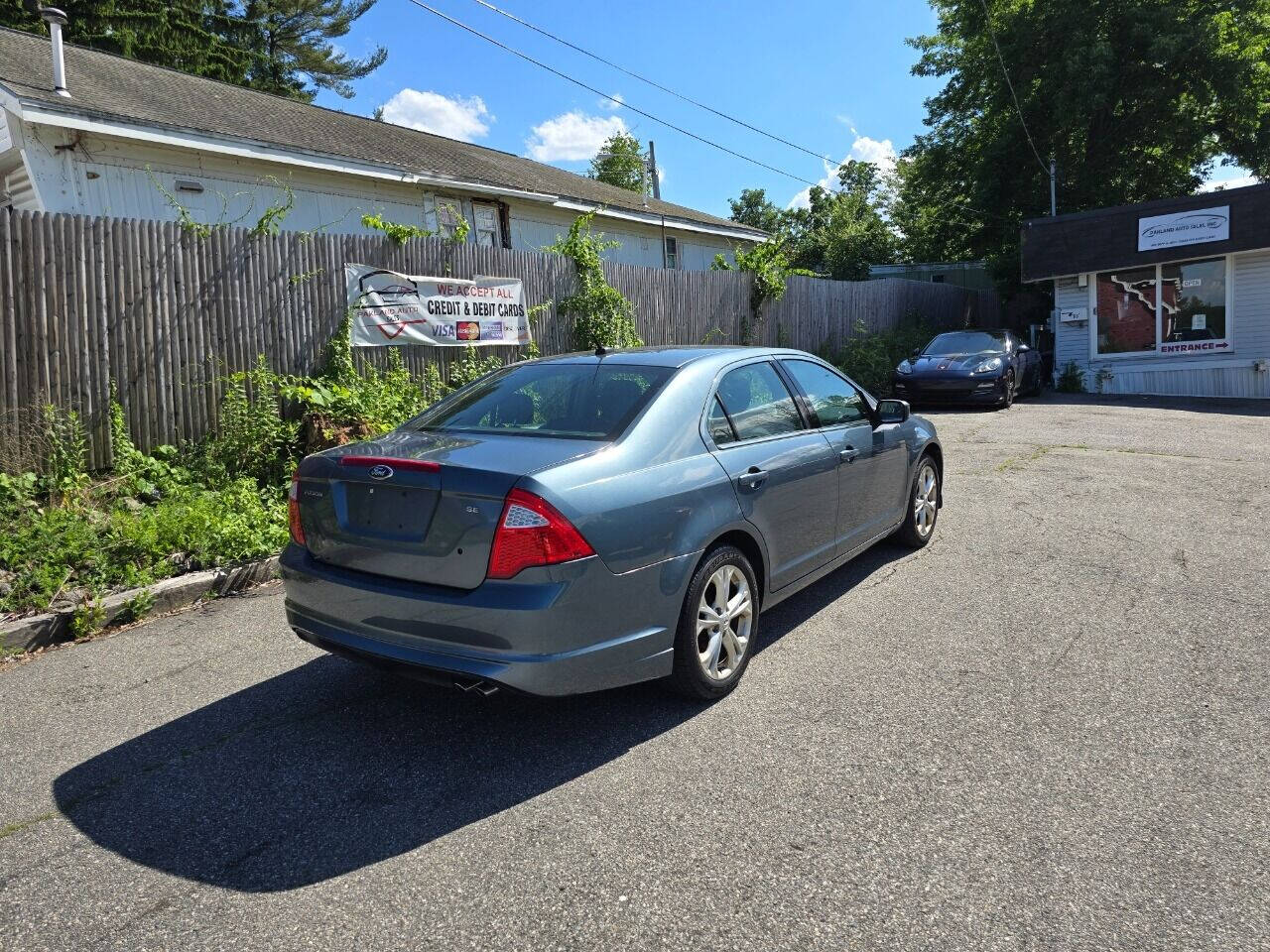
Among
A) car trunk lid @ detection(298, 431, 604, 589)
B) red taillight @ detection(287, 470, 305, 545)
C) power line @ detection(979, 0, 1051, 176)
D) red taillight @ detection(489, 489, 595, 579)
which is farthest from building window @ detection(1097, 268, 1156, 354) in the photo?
red taillight @ detection(287, 470, 305, 545)

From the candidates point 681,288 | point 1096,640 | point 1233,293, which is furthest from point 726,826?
→ point 1233,293

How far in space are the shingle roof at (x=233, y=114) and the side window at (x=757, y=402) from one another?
986 cm

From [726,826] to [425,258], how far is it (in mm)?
7911

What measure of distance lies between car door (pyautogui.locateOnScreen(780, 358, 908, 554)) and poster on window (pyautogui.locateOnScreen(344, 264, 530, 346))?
17.3ft

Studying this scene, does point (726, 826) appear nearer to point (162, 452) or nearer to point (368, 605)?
point (368, 605)

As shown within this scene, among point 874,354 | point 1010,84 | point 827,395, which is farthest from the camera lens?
point 1010,84

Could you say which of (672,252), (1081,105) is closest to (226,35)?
(672,252)

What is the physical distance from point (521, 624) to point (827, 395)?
2803 mm

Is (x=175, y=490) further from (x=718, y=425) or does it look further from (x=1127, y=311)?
(x=1127, y=311)

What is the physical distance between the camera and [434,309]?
9539 millimetres

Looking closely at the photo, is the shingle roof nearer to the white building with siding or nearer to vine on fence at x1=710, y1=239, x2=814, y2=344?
the white building with siding

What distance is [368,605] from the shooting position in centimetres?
346

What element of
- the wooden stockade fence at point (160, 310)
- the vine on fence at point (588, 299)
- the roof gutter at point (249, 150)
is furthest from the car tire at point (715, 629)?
the roof gutter at point (249, 150)

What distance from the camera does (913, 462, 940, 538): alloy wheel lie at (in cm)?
620
